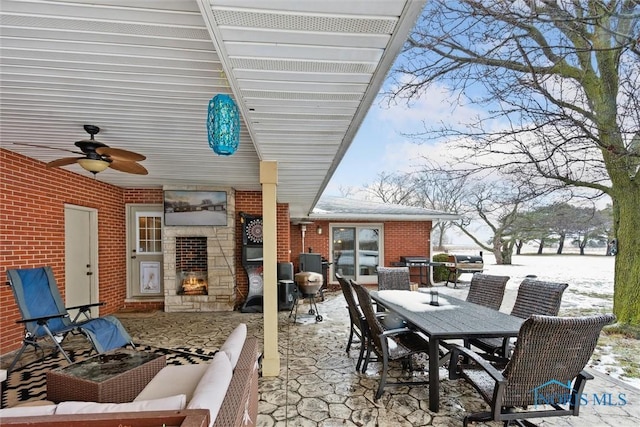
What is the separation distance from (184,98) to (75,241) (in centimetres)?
424

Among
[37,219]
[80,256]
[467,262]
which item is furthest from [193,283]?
[467,262]

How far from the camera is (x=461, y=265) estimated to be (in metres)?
9.77

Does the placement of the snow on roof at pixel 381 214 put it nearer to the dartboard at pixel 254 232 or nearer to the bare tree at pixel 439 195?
the dartboard at pixel 254 232

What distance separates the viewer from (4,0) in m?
1.50

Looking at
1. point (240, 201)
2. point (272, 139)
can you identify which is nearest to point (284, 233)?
point (240, 201)

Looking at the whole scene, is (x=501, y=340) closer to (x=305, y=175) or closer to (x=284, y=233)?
(x=305, y=175)

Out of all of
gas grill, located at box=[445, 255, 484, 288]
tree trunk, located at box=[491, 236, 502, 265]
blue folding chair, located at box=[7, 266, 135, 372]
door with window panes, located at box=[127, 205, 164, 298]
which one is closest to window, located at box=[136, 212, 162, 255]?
door with window panes, located at box=[127, 205, 164, 298]

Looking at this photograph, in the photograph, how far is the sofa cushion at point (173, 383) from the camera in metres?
1.92

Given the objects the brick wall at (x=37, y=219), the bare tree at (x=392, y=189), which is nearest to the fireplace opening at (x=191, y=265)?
the brick wall at (x=37, y=219)

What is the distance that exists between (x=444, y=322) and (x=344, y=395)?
1147mm

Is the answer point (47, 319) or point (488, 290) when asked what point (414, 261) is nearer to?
point (488, 290)

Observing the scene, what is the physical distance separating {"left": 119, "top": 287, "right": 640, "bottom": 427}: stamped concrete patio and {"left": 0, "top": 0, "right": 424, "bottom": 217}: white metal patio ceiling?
7.83ft

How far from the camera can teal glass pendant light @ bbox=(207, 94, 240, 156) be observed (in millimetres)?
2021

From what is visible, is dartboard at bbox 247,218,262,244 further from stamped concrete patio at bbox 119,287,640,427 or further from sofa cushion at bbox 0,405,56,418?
sofa cushion at bbox 0,405,56,418
